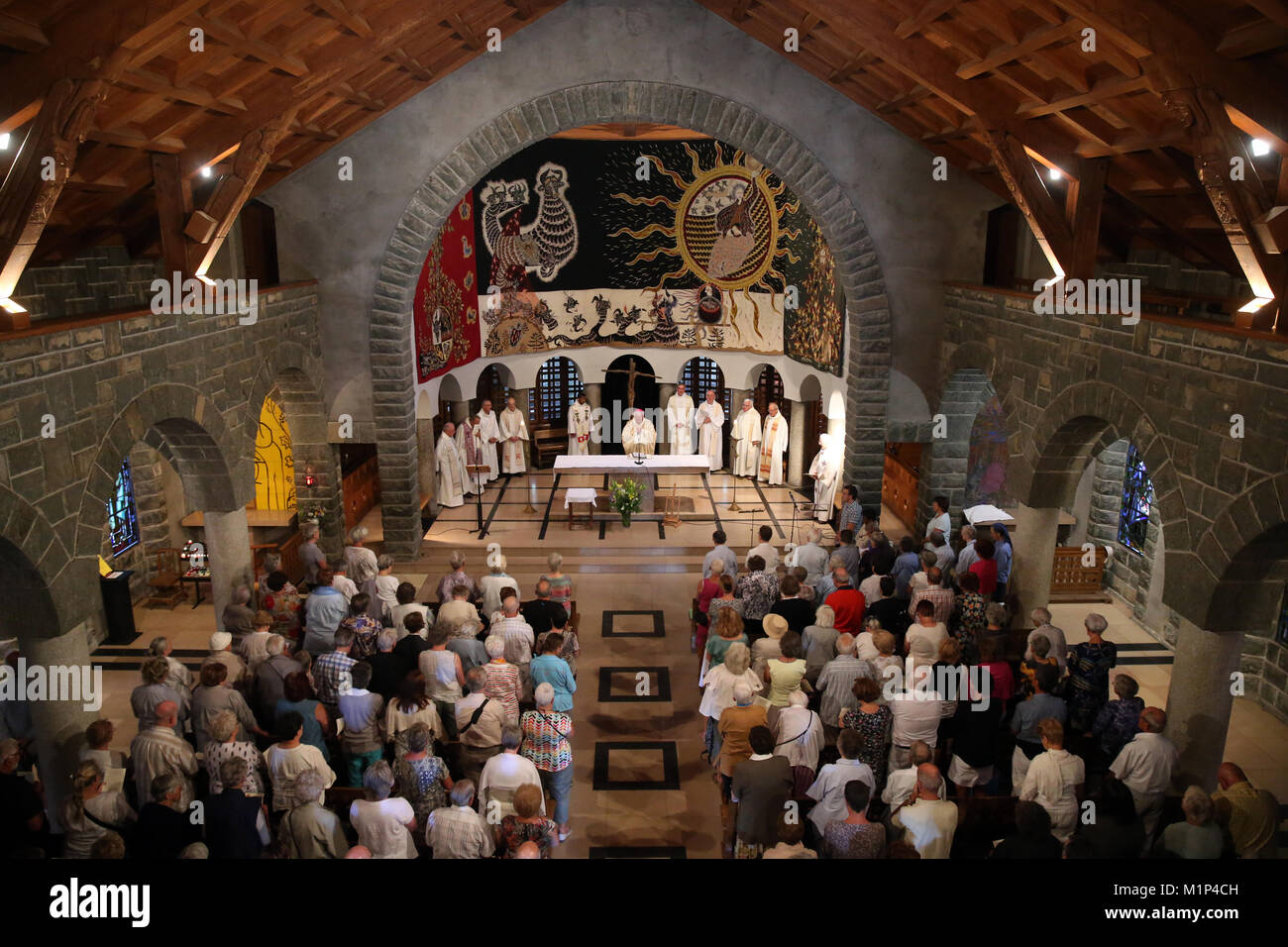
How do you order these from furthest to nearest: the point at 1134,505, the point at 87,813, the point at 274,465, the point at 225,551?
the point at 274,465, the point at 1134,505, the point at 225,551, the point at 87,813

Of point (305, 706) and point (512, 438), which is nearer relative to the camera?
point (305, 706)

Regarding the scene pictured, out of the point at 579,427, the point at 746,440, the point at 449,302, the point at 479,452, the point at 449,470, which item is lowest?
the point at 449,470

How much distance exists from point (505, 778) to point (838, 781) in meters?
2.29

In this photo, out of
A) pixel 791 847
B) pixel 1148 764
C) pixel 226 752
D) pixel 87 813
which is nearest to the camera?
pixel 791 847

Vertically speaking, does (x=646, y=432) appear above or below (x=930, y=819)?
above

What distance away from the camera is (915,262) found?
46.3ft

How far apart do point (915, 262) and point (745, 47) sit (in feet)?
13.2

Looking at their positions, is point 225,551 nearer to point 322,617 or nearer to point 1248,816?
point 322,617

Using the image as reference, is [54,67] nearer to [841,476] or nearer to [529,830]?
[529,830]

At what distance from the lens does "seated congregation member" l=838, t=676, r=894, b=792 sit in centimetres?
696

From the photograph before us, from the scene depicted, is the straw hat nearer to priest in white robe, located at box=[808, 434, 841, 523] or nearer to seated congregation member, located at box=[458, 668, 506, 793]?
seated congregation member, located at box=[458, 668, 506, 793]

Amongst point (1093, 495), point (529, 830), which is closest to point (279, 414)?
point (529, 830)

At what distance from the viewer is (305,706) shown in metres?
7.17

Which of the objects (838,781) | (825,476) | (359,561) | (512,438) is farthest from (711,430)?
(838,781)
